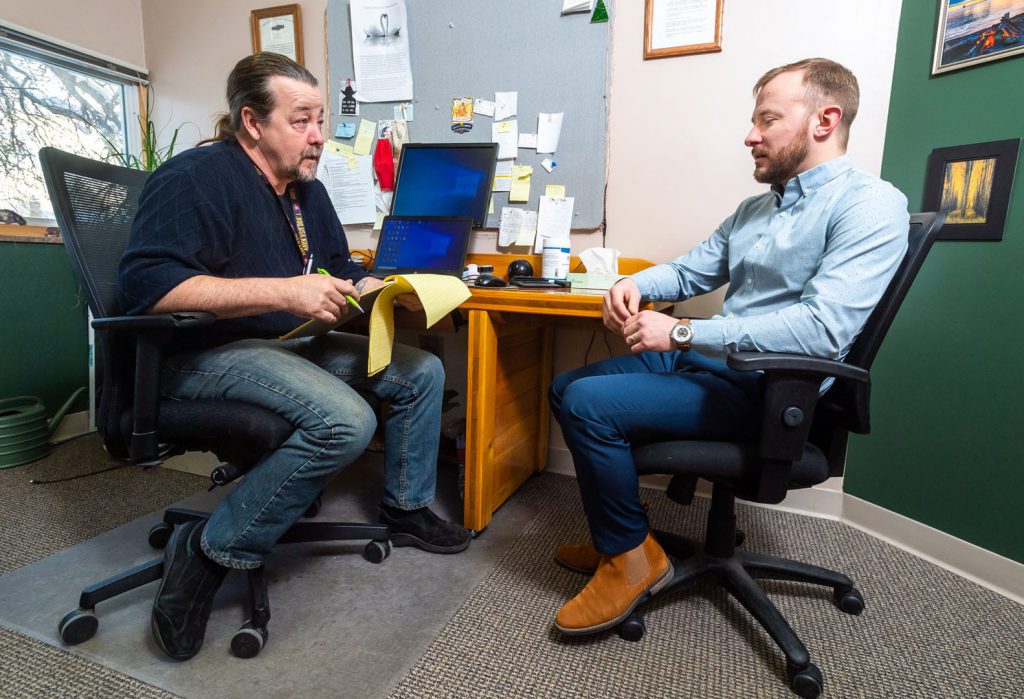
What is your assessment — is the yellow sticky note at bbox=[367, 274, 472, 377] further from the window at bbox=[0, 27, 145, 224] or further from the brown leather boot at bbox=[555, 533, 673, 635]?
the window at bbox=[0, 27, 145, 224]

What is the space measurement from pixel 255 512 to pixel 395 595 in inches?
15.7

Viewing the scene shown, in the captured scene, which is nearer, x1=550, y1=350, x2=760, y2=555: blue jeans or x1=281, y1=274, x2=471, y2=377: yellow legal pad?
x1=550, y1=350, x2=760, y2=555: blue jeans

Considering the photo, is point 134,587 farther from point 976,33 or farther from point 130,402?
point 976,33

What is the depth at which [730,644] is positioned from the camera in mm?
1133

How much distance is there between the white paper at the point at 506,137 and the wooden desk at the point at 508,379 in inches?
14.1

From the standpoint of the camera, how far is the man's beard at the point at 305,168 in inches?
51.6

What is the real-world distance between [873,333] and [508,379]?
932 mm

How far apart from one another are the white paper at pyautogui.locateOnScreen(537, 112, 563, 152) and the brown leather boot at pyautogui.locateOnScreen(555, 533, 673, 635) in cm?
131

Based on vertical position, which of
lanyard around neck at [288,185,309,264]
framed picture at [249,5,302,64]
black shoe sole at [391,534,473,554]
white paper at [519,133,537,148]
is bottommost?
black shoe sole at [391,534,473,554]

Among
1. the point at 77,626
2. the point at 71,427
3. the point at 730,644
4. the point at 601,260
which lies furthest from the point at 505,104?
the point at 71,427

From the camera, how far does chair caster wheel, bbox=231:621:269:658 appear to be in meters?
1.06

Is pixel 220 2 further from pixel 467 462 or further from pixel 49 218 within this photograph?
pixel 467 462

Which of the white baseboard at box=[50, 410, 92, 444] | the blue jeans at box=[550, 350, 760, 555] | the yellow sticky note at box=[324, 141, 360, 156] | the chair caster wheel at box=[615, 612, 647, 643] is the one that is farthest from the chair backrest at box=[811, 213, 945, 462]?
the white baseboard at box=[50, 410, 92, 444]

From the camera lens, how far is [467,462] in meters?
1.50
